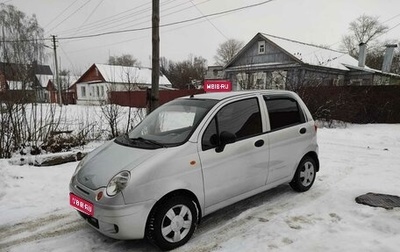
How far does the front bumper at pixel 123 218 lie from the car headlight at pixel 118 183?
6.2 inches

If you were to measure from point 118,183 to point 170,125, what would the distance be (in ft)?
4.89

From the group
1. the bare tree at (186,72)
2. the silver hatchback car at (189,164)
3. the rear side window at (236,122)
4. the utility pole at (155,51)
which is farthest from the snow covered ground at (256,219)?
the bare tree at (186,72)

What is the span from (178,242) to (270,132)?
6.82 feet

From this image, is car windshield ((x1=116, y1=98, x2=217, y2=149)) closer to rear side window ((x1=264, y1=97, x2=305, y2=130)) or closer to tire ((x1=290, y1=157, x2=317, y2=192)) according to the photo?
rear side window ((x1=264, y1=97, x2=305, y2=130))

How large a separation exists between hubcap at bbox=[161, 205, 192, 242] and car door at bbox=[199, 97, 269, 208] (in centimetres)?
34

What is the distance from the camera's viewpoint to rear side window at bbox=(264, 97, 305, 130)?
445 centimetres

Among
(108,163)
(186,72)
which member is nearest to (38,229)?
(108,163)

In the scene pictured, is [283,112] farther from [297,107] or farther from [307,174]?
[307,174]

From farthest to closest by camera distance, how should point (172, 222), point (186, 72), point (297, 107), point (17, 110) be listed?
1. point (186, 72)
2. point (17, 110)
3. point (297, 107)
4. point (172, 222)

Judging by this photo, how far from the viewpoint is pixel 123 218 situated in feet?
9.85

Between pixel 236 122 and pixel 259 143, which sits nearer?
pixel 236 122

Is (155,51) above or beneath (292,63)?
beneath

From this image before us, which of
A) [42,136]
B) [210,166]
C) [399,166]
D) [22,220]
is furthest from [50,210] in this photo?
[399,166]

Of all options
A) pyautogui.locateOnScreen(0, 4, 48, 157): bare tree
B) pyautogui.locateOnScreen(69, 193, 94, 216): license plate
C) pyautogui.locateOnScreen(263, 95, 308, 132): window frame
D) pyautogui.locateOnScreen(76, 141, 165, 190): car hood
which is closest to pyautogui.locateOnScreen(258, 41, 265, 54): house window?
pyautogui.locateOnScreen(0, 4, 48, 157): bare tree
